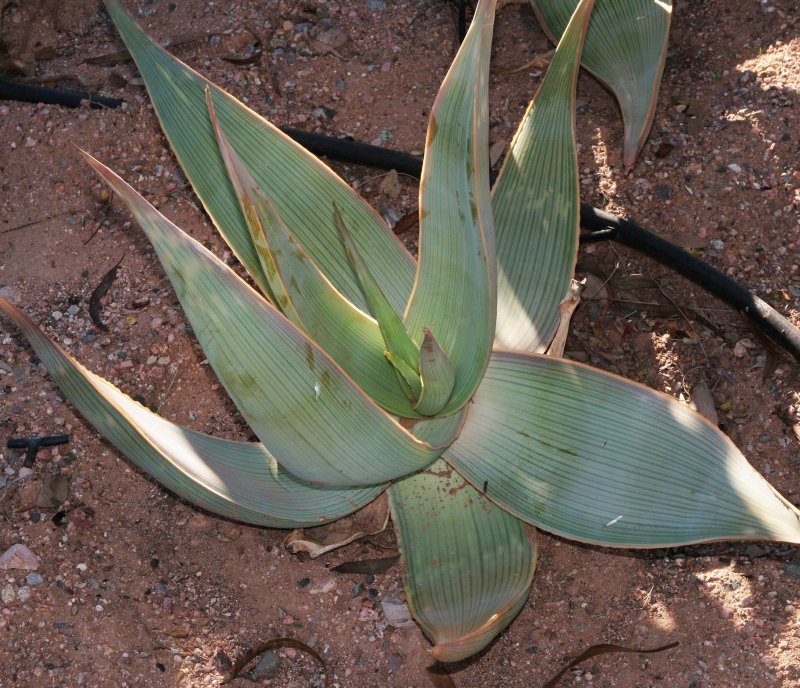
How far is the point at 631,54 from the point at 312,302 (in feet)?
3.57

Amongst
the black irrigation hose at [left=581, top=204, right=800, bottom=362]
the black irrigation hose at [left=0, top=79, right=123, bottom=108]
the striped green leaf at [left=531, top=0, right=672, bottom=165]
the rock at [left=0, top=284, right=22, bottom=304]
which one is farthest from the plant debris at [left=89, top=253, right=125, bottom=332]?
the striped green leaf at [left=531, top=0, right=672, bottom=165]

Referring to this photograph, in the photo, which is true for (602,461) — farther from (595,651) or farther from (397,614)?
(397,614)

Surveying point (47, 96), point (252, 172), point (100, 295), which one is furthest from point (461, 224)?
point (47, 96)

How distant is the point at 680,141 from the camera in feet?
6.57

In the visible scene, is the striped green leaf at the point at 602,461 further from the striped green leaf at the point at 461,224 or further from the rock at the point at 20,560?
the rock at the point at 20,560

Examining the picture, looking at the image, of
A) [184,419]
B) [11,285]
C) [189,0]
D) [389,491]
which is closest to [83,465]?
[184,419]

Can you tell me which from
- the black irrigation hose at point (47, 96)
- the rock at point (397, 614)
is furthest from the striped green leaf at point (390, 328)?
the black irrigation hose at point (47, 96)

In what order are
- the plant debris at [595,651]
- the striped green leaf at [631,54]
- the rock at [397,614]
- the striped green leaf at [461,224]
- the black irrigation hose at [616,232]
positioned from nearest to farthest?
the striped green leaf at [461,224]
the plant debris at [595,651]
the rock at [397,614]
the black irrigation hose at [616,232]
the striped green leaf at [631,54]

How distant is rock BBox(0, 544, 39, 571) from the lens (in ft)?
5.67

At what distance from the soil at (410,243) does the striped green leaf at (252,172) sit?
419 millimetres

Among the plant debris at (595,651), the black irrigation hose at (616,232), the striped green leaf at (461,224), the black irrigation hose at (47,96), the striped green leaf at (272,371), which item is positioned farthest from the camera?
the black irrigation hose at (47,96)

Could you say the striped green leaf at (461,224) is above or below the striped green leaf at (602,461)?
Result: above

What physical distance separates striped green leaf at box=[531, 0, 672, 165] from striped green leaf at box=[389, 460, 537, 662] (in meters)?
0.91

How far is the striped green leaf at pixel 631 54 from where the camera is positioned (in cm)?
195
